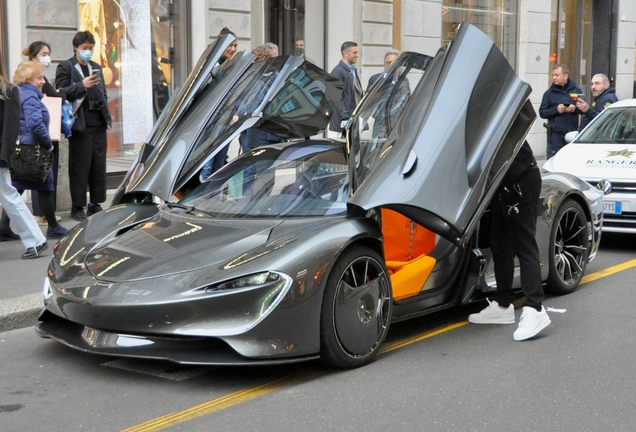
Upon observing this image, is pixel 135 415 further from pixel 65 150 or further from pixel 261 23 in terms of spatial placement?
pixel 261 23

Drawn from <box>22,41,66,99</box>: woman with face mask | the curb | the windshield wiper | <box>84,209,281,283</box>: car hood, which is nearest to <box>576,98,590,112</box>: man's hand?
<box>22,41,66,99</box>: woman with face mask

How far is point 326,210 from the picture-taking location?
5.56 metres

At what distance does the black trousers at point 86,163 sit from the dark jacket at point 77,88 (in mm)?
167

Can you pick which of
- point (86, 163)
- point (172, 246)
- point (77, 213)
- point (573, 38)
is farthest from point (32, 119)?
point (573, 38)

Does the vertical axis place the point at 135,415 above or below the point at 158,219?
below

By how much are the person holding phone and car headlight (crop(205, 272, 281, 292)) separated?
8514 mm

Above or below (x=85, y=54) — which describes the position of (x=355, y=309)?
below

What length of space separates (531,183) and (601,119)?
5000 millimetres

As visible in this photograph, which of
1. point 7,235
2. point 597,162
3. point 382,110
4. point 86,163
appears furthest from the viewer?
point 86,163

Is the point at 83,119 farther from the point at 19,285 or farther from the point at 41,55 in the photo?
the point at 19,285

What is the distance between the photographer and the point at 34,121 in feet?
27.8

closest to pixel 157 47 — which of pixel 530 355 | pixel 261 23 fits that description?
pixel 261 23

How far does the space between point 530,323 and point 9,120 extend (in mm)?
4576

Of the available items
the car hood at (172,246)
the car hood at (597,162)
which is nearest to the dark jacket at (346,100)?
the car hood at (597,162)
